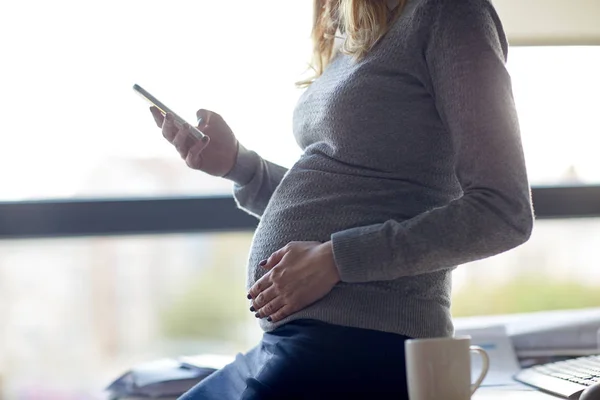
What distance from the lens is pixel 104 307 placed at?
1.72 metres

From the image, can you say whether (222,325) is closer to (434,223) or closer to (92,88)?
(92,88)

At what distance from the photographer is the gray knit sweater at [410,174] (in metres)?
0.91

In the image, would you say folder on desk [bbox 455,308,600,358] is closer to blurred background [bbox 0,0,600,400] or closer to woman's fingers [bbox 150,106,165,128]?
blurred background [bbox 0,0,600,400]

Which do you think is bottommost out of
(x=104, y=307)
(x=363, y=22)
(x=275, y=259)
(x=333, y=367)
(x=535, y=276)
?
(x=535, y=276)

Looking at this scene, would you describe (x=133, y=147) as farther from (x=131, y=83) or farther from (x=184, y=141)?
(x=184, y=141)

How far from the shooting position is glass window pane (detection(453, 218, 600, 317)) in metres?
1.78

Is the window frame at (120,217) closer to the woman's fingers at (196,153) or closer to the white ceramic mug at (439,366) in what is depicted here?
the woman's fingers at (196,153)

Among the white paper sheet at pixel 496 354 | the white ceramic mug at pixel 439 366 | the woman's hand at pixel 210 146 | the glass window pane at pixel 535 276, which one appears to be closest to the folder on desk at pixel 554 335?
the white paper sheet at pixel 496 354

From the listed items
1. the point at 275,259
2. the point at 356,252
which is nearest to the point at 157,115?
the point at 275,259

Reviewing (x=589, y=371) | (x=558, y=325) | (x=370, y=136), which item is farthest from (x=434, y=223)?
(x=558, y=325)

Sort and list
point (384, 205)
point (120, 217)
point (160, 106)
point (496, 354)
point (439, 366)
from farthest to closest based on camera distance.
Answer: point (120, 217)
point (496, 354)
point (160, 106)
point (384, 205)
point (439, 366)

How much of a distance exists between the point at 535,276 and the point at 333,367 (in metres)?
0.99

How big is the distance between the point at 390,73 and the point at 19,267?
1.07 metres

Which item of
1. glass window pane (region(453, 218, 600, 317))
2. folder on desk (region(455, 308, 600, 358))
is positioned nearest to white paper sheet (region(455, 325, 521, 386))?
folder on desk (region(455, 308, 600, 358))
